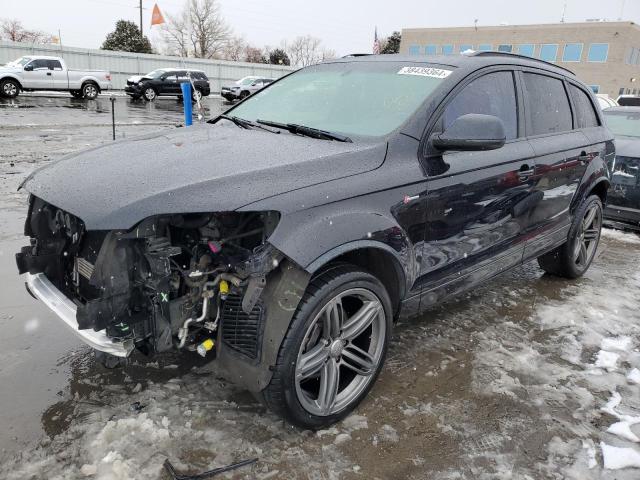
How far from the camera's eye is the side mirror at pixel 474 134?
2.74 meters

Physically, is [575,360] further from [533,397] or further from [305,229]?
[305,229]

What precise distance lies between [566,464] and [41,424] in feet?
8.54

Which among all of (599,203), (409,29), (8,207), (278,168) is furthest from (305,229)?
(409,29)

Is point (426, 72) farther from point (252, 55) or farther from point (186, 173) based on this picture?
point (252, 55)

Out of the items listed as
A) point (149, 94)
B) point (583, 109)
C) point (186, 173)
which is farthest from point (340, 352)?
point (149, 94)

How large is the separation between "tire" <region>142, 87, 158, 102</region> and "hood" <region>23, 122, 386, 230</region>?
2623cm

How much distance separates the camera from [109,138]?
1207cm

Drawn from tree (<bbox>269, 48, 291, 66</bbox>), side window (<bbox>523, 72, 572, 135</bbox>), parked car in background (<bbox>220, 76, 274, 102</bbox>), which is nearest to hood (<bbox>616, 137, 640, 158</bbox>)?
side window (<bbox>523, 72, 572, 135</bbox>)

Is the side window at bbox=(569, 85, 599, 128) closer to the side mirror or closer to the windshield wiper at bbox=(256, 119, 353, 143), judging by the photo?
the side mirror

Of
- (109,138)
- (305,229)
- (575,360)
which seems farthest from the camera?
(109,138)

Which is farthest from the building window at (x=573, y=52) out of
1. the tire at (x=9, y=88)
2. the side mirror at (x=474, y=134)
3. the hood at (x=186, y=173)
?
the hood at (x=186, y=173)

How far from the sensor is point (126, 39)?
45.5 m

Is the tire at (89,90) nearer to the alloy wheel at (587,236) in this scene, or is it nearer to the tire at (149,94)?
the tire at (149,94)

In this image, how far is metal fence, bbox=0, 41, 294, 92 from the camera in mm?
29550
